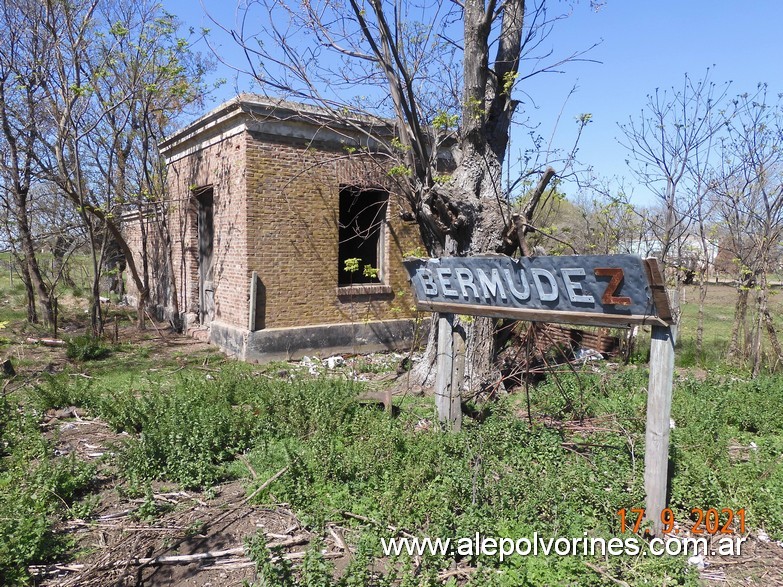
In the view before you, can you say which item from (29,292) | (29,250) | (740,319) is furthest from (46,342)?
(740,319)

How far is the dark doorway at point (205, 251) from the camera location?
40.2ft

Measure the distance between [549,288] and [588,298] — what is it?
33 centimetres

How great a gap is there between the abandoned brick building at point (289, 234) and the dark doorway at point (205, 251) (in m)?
0.02

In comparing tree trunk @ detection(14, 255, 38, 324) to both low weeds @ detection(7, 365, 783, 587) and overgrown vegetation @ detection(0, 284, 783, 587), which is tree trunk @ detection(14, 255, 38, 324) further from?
low weeds @ detection(7, 365, 783, 587)

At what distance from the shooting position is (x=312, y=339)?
10.6m

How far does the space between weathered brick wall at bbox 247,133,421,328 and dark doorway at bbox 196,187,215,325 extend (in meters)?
2.59

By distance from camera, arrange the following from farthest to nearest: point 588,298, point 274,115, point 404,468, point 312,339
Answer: point 312,339 → point 274,115 → point 404,468 → point 588,298

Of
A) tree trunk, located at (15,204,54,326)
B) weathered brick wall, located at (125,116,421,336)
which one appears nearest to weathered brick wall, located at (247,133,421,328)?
weathered brick wall, located at (125,116,421,336)

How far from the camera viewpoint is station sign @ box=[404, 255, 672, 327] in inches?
143

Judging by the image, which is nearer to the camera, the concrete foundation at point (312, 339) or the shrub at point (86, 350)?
the shrub at point (86, 350)

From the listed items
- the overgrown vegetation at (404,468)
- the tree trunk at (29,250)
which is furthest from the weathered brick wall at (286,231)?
the tree trunk at (29,250)

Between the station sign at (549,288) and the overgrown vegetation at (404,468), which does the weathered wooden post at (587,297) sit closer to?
the station sign at (549,288)

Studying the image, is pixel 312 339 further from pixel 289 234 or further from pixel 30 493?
pixel 30 493
